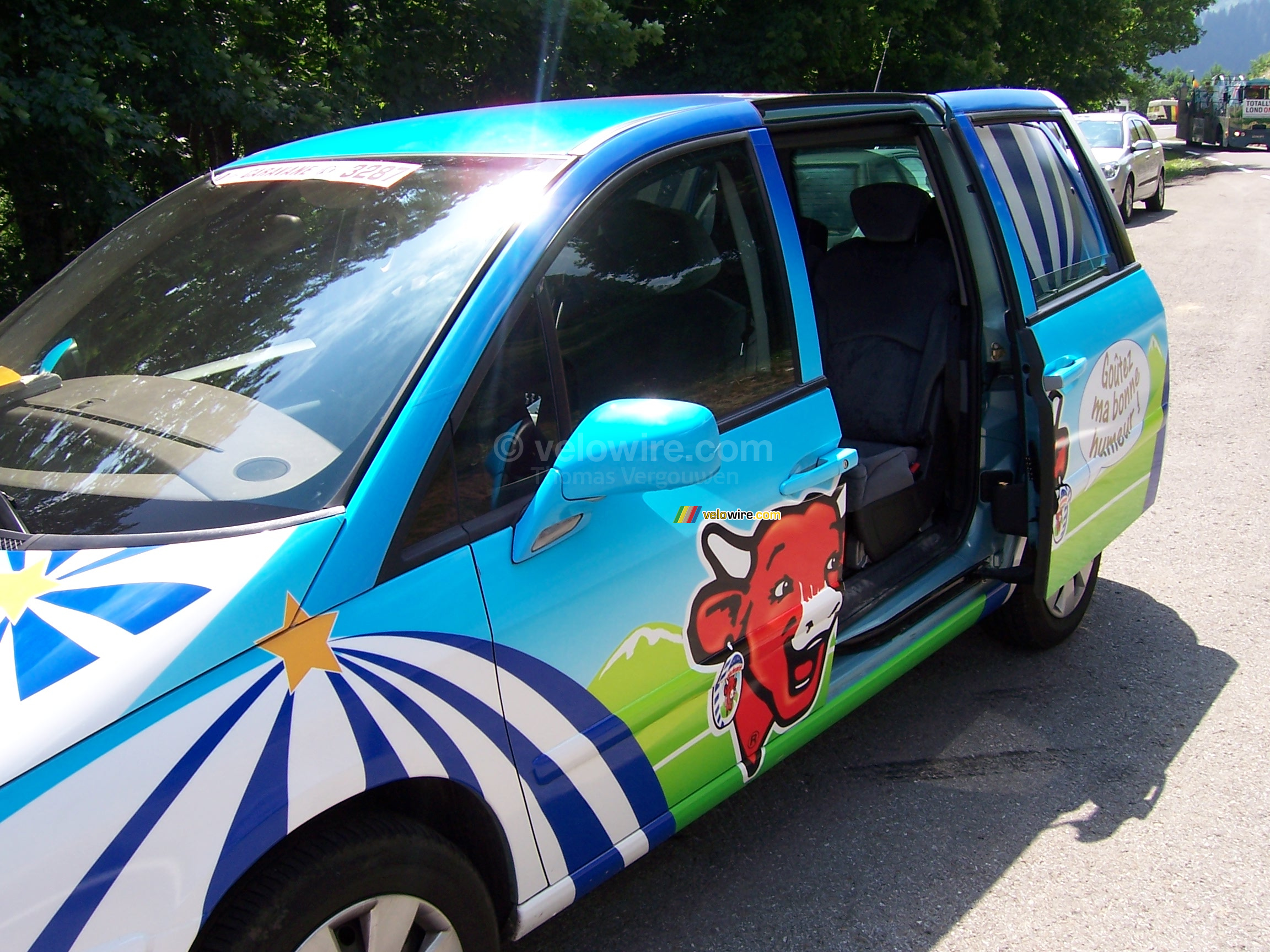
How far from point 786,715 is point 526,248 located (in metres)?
1.31

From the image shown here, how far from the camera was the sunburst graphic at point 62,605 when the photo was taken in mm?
1483

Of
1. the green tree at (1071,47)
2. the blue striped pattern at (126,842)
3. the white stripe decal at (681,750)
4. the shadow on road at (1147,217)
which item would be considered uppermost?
the green tree at (1071,47)

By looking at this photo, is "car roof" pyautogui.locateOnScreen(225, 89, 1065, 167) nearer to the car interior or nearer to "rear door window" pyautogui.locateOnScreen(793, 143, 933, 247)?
the car interior

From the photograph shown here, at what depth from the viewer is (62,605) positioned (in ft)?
5.20

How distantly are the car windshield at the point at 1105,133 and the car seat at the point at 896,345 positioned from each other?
13.7 metres

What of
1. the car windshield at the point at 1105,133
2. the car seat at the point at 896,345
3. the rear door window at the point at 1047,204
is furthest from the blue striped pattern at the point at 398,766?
the car windshield at the point at 1105,133

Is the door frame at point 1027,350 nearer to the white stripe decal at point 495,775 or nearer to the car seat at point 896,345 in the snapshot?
the car seat at point 896,345

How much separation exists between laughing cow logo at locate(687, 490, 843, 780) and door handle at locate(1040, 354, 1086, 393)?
3.09 feet

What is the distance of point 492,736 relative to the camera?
1873mm

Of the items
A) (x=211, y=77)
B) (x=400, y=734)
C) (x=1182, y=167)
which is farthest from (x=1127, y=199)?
(x=400, y=734)

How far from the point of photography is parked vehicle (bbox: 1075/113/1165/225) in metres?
15.3

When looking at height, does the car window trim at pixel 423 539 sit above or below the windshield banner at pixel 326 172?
below

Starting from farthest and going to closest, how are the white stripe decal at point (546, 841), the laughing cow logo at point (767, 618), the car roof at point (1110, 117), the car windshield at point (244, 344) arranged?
1. the car roof at point (1110, 117)
2. the laughing cow logo at point (767, 618)
3. the white stripe decal at point (546, 841)
4. the car windshield at point (244, 344)

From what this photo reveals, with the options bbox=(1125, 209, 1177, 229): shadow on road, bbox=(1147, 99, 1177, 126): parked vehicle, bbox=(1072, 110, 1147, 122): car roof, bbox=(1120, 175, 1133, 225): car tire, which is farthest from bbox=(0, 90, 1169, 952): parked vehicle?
bbox=(1147, 99, 1177, 126): parked vehicle
